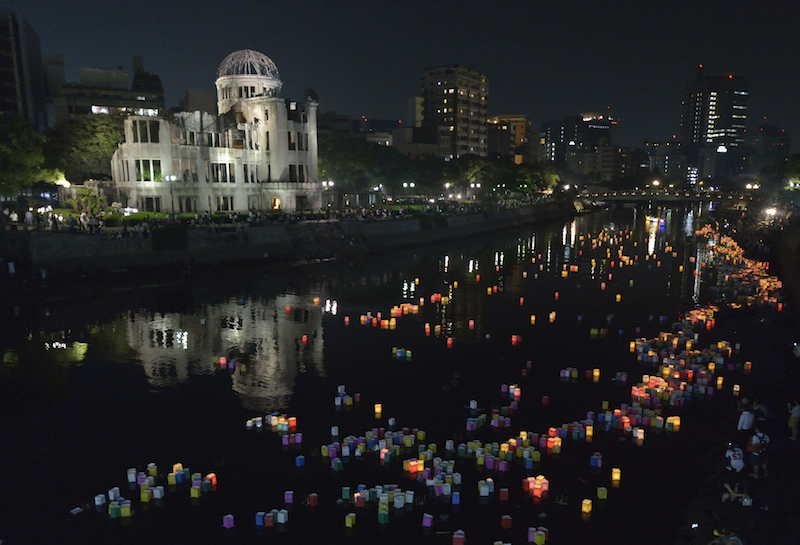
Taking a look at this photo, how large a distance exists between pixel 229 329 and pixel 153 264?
1734 centimetres

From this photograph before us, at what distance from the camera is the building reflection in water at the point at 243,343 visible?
24203mm

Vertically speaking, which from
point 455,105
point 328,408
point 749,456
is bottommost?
point 328,408

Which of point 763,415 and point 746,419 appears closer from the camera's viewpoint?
point 746,419

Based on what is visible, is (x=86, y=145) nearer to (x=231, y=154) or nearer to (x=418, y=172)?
(x=231, y=154)

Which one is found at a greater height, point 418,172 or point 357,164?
point 357,164

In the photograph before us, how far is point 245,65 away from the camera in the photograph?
8300 cm

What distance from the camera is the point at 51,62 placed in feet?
421

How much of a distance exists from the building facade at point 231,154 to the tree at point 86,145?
8.57 metres

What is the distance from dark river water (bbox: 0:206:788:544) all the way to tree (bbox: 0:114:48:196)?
2094 cm

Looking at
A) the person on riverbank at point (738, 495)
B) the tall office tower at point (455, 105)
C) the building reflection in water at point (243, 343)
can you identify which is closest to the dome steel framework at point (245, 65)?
the building reflection in water at point (243, 343)

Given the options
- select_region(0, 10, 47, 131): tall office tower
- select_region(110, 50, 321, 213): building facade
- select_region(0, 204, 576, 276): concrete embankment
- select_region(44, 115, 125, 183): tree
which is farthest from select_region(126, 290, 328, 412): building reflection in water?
select_region(0, 10, 47, 131): tall office tower

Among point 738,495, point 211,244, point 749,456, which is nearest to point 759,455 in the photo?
point 749,456

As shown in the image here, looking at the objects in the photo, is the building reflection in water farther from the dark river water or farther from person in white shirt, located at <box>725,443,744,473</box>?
person in white shirt, located at <box>725,443,744,473</box>

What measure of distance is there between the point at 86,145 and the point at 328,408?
231 ft
